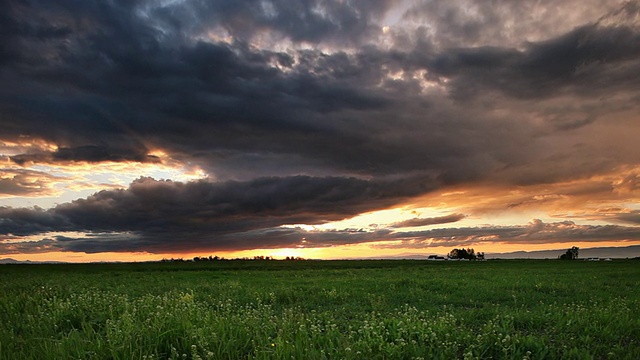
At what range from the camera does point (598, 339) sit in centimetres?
958

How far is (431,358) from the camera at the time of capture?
765 cm

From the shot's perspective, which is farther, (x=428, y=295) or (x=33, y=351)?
(x=428, y=295)

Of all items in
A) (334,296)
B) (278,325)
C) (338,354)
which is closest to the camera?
(338,354)

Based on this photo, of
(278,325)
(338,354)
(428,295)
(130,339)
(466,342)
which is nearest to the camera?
(338,354)

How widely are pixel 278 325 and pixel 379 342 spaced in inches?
95.7

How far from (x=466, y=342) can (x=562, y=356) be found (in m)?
1.64

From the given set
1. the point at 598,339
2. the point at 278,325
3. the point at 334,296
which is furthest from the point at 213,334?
the point at 334,296

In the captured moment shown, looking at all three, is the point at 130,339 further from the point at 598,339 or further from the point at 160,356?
the point at 598,339

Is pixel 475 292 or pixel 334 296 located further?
pixel 475 292

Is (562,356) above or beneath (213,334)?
beneath

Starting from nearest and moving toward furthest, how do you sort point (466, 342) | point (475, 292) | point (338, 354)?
point (338, 354), point (466, 342), point (475, 292)

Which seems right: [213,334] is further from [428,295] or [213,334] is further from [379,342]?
[428,295]

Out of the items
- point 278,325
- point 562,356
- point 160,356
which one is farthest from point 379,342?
point 160,356

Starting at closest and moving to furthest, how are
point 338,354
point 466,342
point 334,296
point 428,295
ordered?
point 338,354
point 466,342
point 334,296
point 428,295
